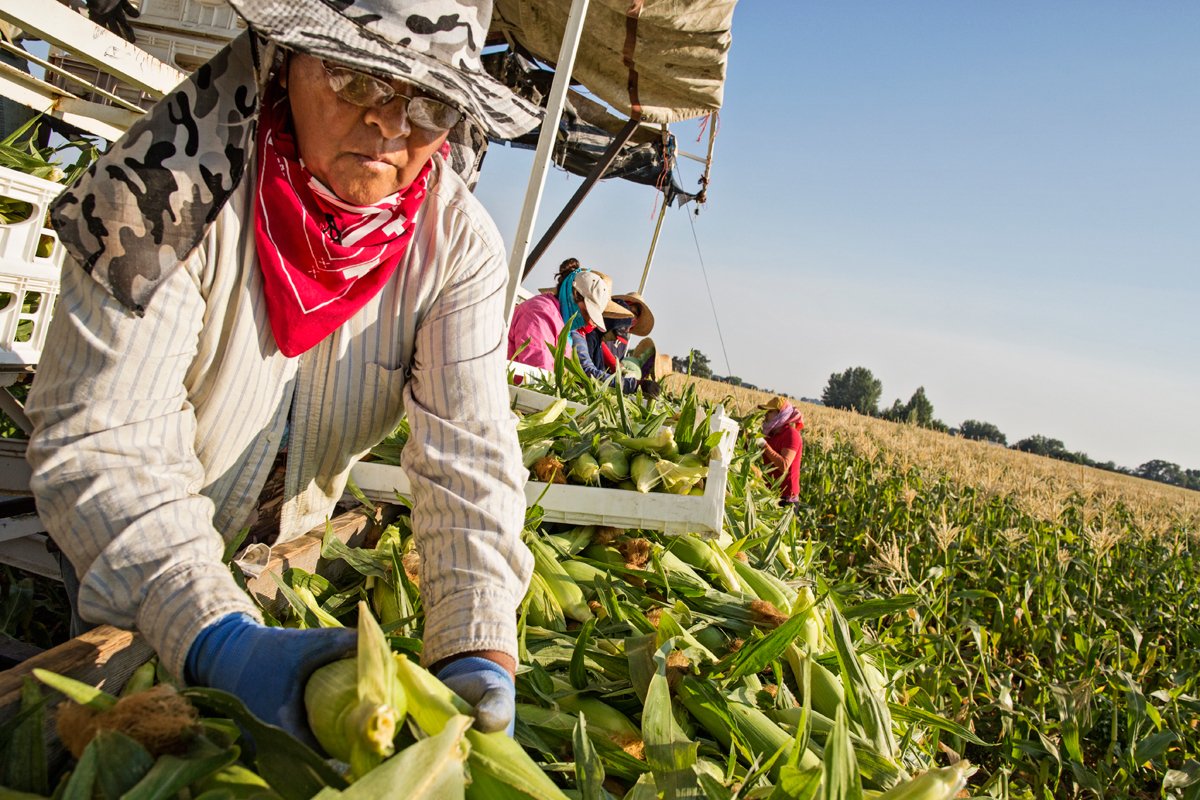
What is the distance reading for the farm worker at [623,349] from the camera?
16.5 feet

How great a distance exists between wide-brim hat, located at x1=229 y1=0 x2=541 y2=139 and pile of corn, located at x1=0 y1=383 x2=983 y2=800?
0.85 meters

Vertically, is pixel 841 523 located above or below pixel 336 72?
below

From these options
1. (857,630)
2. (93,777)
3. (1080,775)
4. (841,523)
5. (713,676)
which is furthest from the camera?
(841,523)

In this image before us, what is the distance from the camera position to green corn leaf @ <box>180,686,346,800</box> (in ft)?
2.48

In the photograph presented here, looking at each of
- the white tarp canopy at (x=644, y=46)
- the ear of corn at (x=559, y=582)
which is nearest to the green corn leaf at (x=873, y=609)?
the ear of corn at (x=559, y=582)

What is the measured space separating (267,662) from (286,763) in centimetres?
15

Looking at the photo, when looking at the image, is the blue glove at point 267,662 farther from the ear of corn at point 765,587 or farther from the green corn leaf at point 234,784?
the ear of corn at point 765,587

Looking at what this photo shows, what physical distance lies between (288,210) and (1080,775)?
3.25 m

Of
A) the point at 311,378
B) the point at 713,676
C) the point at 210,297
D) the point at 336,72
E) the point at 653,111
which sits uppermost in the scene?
the point at 653,111

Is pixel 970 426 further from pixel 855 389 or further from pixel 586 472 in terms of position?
pixel 586 472

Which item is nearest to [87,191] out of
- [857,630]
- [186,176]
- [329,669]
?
[186,176]

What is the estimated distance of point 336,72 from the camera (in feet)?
4.01

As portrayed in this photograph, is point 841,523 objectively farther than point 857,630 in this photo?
Yes

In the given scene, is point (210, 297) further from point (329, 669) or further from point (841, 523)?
point (841, 523)
